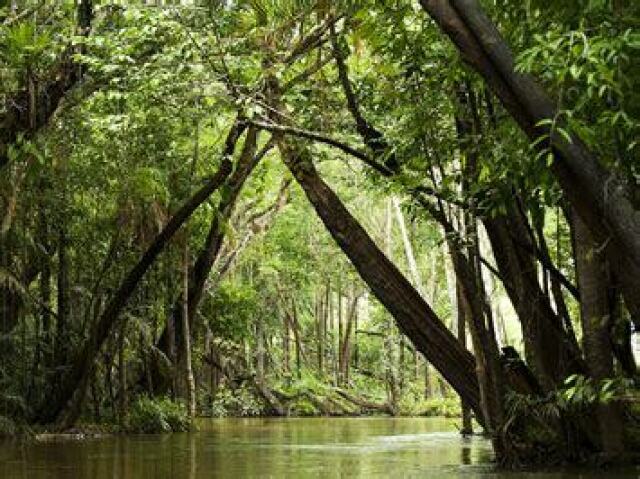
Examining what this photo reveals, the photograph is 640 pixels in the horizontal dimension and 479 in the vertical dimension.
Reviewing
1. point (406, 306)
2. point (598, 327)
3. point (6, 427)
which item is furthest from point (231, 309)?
point (598, 327)

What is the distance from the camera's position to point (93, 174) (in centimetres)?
1608

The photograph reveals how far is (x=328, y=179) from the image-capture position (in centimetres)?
2527

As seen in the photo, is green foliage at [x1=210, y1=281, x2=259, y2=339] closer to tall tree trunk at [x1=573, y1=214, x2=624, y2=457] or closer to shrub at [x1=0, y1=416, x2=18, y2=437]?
shrub at [x1=0, y1=416, x2=18, y2=437]

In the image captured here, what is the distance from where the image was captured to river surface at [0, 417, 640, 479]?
8.38 meters

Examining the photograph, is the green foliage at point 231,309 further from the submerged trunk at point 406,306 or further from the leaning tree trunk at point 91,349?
the submerged trunk at point 406,306

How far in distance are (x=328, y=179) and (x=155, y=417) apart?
9.91 metres

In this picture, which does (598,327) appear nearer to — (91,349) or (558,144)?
(558,144)

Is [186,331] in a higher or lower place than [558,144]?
higher

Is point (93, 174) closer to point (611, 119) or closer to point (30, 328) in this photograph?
point (30, 328)

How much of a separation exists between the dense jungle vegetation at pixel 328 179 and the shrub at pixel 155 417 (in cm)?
6

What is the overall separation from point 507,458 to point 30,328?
11401 millimetres

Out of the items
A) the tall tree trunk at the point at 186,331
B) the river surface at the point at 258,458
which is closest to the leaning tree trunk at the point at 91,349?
the river surface at the point at 258,458

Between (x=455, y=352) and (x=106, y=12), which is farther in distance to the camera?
A: (x=106, y=12)

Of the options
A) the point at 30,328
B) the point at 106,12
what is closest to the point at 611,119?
the point at 106,12
